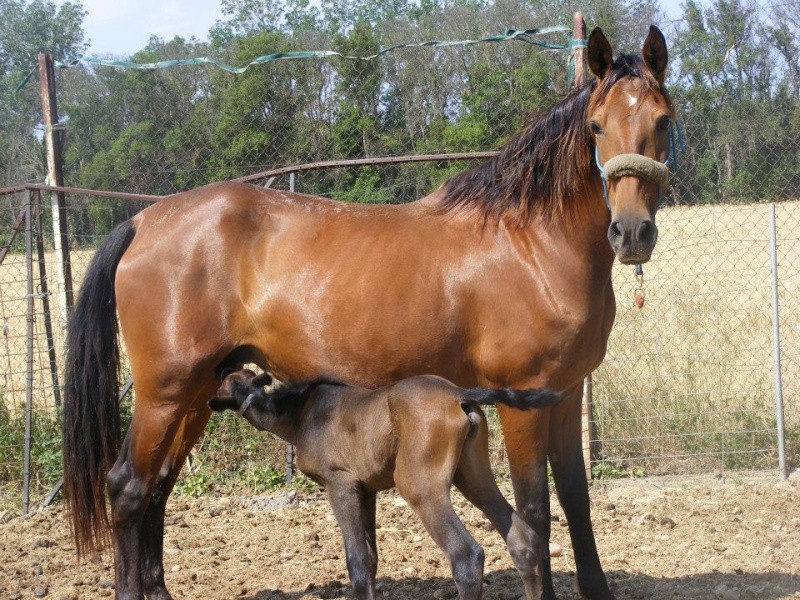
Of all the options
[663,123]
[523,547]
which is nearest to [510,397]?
[523,547]

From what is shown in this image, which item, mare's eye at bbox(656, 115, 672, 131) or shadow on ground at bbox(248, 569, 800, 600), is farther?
shadow on ground at bbox(248, 569, 800, 600)

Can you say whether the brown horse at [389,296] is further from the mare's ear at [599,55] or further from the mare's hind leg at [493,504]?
the mare's hind leg at [493,504]

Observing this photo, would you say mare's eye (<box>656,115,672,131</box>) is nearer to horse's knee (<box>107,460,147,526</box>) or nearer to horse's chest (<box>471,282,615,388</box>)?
horse's chest (<box>471,282,615,388</box>)

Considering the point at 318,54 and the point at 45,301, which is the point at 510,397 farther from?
the point at 45,301

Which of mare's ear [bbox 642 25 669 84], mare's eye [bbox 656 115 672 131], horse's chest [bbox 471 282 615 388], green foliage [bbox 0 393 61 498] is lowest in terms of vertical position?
green foliage [bbox 0 393 61 498]

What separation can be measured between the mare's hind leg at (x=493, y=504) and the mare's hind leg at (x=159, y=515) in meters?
1.66

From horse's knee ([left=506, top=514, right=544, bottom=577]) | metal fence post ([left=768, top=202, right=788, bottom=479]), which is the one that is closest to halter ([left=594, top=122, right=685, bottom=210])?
horse's knee ([left=506, top=514, right=544, bottom=577])

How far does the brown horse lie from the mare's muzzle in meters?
0.02

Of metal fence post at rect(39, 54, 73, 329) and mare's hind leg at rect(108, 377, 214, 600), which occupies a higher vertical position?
metal fence post at rect(39, 54, 73, 329)

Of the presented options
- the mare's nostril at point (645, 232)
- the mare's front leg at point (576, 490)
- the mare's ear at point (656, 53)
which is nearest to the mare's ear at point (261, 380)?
the mare's front leg at point (576, 490)

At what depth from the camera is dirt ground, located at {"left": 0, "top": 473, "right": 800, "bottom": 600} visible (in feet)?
15.1

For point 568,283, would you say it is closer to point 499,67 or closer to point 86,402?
point 86,402

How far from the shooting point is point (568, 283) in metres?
3.85

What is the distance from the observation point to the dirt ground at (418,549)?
459 cm
